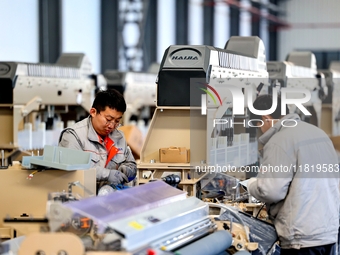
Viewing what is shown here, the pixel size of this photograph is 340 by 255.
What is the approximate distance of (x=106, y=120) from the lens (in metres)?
4.23

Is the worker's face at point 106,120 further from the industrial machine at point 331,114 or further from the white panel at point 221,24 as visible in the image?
the white panel at point 221,24

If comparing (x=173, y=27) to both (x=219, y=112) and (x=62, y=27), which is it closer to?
(x=62, y=27)

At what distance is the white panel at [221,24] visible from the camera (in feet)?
66.8

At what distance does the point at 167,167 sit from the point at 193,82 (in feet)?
2.04

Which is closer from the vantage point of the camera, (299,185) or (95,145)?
(299,185)

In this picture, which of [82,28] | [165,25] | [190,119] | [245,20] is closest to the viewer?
[190,119]

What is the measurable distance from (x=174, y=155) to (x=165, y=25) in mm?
11980

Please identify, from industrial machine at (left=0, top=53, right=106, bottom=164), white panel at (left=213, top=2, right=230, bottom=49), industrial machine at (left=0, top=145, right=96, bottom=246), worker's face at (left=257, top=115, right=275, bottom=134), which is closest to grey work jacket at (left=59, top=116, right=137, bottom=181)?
industrial machine at (left=0, top=145, right=96, bottom=246)

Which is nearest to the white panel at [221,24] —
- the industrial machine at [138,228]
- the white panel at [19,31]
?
the white panel at [19,31]

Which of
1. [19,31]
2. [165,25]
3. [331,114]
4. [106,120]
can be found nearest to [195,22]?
[165,25]

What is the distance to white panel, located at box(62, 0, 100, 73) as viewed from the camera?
1137cm

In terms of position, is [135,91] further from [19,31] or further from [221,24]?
[221,24]

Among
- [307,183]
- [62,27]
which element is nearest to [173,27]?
[62,27]

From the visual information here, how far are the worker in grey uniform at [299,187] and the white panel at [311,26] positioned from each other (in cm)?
2244
